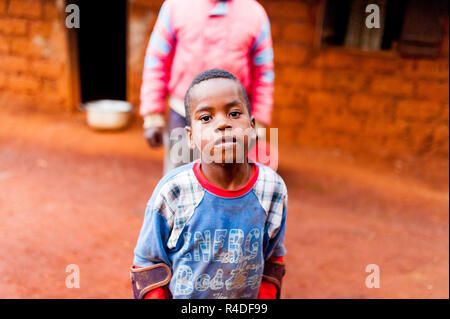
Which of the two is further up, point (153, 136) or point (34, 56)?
point (34, 56)

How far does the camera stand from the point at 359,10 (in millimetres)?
4887

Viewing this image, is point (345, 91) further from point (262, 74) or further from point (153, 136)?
point (153, 136)

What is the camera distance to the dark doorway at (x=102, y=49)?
20.9 ft

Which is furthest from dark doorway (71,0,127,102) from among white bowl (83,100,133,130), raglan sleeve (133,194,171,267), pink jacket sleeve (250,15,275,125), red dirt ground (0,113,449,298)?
raglan sleeve (133,194,171,267)

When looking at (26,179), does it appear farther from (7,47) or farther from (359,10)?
(359,10)

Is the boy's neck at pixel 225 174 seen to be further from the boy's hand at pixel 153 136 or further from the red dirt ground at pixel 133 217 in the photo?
the boy's hand at pixel 153 136

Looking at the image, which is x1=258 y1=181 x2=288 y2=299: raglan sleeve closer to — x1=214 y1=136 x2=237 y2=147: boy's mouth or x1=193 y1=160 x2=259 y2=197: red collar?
x1=193 y1=160 x2=259 y2=197: red collar

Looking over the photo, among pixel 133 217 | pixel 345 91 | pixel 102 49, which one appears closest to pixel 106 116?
pixel 102 49

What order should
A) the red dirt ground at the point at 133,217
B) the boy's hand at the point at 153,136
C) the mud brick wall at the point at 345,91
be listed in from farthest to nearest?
the mud brick wall at the point at 345,91 < the red dirt ground at the point at 133,217 < the boy's hand at the point at 153,136

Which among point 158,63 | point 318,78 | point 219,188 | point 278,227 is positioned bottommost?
point 278,227

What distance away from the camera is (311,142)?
5.29 meters

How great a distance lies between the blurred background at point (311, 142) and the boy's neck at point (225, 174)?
5.30 feet

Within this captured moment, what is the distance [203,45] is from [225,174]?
0.95m

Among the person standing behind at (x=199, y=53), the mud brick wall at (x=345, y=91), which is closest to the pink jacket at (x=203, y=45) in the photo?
the person standing behind at (x=199, y=53)
